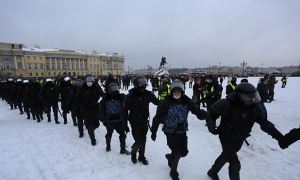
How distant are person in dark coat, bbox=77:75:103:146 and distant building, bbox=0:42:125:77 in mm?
64343

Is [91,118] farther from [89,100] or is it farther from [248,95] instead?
[248,95]

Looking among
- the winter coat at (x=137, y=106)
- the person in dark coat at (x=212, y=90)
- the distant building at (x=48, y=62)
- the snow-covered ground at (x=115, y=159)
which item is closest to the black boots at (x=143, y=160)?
the snow-covered ground at (x=115, y=159)

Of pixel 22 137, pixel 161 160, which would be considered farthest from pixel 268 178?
pixel 22 137

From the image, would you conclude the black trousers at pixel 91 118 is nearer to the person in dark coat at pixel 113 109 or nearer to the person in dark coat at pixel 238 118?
the person in dark coat at pixel 113 109

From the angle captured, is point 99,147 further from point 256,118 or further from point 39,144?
point 256,118


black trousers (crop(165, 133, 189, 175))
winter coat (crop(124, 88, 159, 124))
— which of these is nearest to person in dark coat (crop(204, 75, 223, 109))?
winter coat (crop(124, 88, 159, 124))

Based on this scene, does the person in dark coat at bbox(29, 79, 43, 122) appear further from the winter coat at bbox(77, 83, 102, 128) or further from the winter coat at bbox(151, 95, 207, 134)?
the winter coat at bbox(151, 95, 207, 134)

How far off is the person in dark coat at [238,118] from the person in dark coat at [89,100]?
3533 mm

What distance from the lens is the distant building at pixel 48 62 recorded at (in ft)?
242

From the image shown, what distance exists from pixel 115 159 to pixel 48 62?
9252 cm

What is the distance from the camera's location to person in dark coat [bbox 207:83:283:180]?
3.09 metres

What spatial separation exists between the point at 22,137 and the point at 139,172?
5.04m

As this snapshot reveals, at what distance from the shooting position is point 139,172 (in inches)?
169

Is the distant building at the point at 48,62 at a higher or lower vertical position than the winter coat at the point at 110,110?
higher
